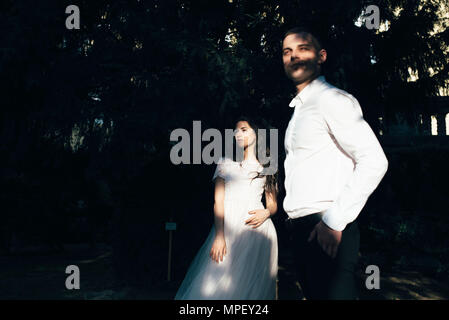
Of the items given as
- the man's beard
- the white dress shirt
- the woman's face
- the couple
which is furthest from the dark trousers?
the woman's face

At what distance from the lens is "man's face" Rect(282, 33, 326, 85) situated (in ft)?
6.54

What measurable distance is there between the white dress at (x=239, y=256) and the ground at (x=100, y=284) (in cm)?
284

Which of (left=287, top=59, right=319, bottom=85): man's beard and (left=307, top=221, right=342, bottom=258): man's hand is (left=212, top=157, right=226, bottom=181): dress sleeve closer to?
(left=287, top=59, right=319, bottom=85): man's beard

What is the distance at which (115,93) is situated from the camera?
16.8 ft

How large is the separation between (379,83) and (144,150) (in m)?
3.86

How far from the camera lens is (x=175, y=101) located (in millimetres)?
4801

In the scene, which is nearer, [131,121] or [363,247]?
[131,121]

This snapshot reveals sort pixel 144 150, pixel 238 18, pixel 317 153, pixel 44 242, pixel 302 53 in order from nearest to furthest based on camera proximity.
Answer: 1. pixel 317 153
2. pixel 302 53
3. pixel 144 150
4. pixel 238 18
5. pixel 44 242

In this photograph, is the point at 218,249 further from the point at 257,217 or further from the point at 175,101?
the point at 175,101

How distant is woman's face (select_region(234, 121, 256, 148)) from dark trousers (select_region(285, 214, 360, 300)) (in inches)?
66.1

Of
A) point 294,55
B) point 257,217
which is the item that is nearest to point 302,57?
point 294,55
